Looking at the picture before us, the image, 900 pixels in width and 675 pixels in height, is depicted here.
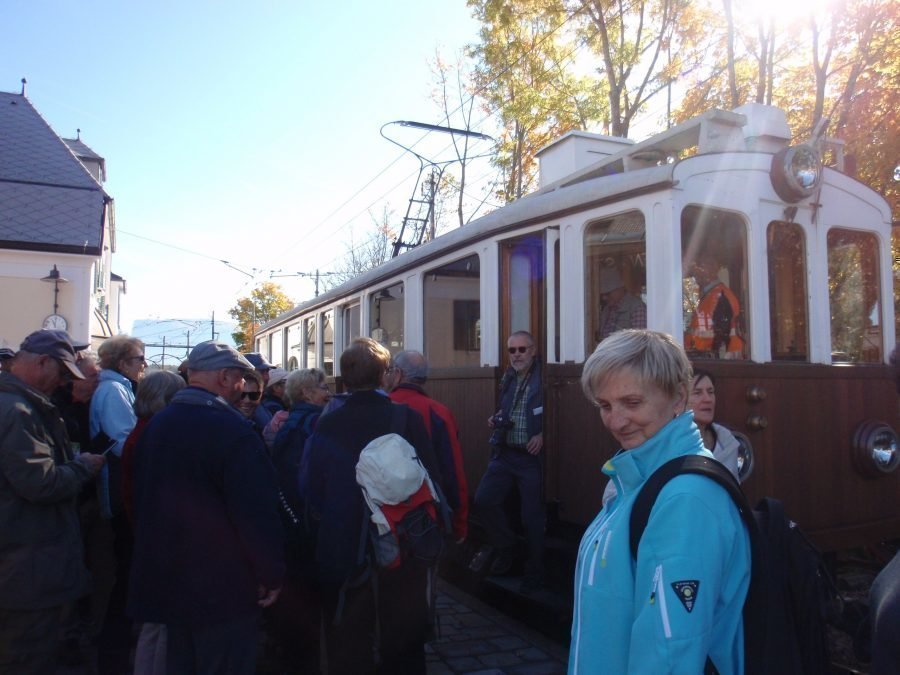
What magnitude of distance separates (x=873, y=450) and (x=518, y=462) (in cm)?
233

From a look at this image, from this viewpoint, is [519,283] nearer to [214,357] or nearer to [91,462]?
[214,357]

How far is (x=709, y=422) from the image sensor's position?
347 cm

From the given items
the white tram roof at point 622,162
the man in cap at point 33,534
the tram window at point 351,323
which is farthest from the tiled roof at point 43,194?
the man in cap at point 33,534

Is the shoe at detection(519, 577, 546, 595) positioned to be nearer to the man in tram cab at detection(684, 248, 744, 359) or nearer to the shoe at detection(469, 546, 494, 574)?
the shoe at detection(469, 546, 494, 574)

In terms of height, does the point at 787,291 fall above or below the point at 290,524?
above

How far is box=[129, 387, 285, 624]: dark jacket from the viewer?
2.86 m

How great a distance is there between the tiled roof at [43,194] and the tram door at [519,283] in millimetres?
14571

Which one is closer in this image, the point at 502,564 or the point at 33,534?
the point at 33,534

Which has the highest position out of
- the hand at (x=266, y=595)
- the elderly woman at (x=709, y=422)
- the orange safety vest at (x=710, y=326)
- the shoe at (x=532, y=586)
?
the orange safety vest at (x=710, y=326)

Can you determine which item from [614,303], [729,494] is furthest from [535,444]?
[729,494]

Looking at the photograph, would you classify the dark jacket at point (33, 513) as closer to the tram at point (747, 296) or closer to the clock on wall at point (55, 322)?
the tram at point (747, 296)

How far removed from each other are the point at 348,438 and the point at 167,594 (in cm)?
106

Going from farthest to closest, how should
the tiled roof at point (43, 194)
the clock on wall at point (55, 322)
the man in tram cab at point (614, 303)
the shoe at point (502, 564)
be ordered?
the tiled roof at point (43, 194) < the clock on wall at point (55, 322) < the shoe at point (502, 564) < the man in tram cab at point (614, 303)

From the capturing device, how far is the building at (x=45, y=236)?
55.7ft
